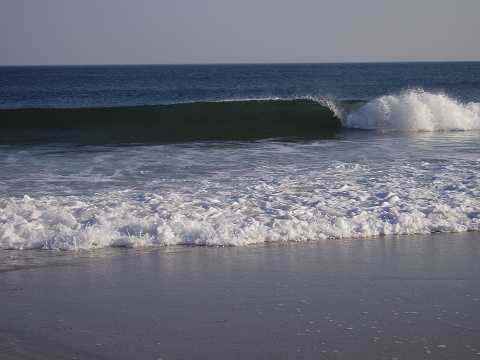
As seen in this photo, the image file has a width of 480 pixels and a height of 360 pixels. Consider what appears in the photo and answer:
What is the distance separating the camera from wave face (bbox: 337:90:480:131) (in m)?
16.8

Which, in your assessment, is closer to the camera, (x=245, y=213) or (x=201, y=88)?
(x=245, y=213)

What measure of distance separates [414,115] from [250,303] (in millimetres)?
13345

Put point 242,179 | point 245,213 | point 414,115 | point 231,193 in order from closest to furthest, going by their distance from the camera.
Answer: point 245,213 < point 231,193 < point 242,179 < point 414,115

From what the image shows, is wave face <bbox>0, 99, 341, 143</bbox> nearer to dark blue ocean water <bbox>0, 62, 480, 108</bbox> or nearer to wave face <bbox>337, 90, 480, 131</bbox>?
wave face <bbox>337, 90, 480, 131</bbox>

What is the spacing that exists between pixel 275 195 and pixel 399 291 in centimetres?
315

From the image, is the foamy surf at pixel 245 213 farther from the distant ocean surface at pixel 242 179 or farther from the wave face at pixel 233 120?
the wave face at pixel 233 120

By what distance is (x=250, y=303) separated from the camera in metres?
4.53

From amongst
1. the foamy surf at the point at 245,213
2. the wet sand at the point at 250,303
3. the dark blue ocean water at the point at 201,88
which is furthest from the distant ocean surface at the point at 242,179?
the dark blue ocean water at the point at 201,88

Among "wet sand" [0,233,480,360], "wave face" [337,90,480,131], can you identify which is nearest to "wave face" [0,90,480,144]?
"wave face" [337,90,480,131]

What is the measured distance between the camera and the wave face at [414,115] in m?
16.8

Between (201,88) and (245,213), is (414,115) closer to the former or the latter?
(245,213)

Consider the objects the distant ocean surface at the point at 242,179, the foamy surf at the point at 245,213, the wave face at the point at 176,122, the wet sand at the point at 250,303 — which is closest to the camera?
the wet sand at the point at 250,303

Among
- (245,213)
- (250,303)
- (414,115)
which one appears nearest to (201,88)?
(414,115)

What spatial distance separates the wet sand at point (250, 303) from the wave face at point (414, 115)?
36.7 feet
